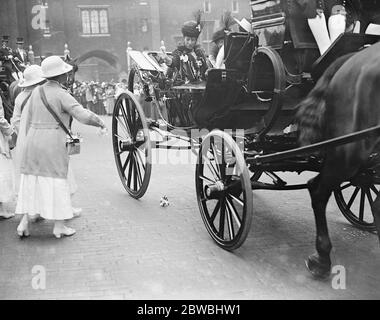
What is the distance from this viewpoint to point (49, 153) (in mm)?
4629

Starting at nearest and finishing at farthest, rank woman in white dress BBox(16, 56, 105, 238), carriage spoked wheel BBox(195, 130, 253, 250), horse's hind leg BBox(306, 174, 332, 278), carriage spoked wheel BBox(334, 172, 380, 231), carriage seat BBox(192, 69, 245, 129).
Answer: horse's hind leg BBox(306, 174, 332, 278)
carriage spoked wheel BBox(195, 130, 253, 250)
carriage spoked wheel BBox(334, 172, 380, 231)
carriage seat BBox(192, 69, 245, 129)
woman in white dress BBox(16, 56, 105, 238)

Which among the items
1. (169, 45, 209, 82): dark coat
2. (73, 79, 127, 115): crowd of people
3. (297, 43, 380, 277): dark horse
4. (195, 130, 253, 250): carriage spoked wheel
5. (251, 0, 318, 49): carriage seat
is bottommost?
(73, 79, 127, 115): crowd of people

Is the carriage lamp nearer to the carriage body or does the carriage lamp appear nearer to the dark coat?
the dark coat

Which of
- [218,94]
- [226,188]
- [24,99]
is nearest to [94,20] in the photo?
[24,99]

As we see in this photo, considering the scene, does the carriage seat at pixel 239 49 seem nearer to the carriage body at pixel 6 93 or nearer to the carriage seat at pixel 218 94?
the carriage seat at pixel 218 94

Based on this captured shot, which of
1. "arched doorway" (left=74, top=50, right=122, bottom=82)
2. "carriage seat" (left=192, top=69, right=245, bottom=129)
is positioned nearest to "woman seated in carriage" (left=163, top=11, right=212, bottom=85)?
"carriage seat" (left=192, top=69, right=245, bottom=129)

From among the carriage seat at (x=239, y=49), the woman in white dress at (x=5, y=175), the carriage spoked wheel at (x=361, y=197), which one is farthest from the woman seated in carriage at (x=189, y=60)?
the carriage spoked wheel at (x=361, y=197)

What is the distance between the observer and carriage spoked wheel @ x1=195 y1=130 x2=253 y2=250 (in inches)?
150

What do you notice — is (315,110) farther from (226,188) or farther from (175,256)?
(175,256)

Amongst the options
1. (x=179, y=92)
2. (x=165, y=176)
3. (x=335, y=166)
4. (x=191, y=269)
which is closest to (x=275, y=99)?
(x=335, y=166)

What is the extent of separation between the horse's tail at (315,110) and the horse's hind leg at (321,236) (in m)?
0.32

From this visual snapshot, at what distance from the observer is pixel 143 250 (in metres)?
4.32

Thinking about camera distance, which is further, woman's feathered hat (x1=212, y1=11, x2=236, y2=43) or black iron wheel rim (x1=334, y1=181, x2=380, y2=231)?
woman's feathered hat (x1=212, y1=11, x2=236, y2=43)
